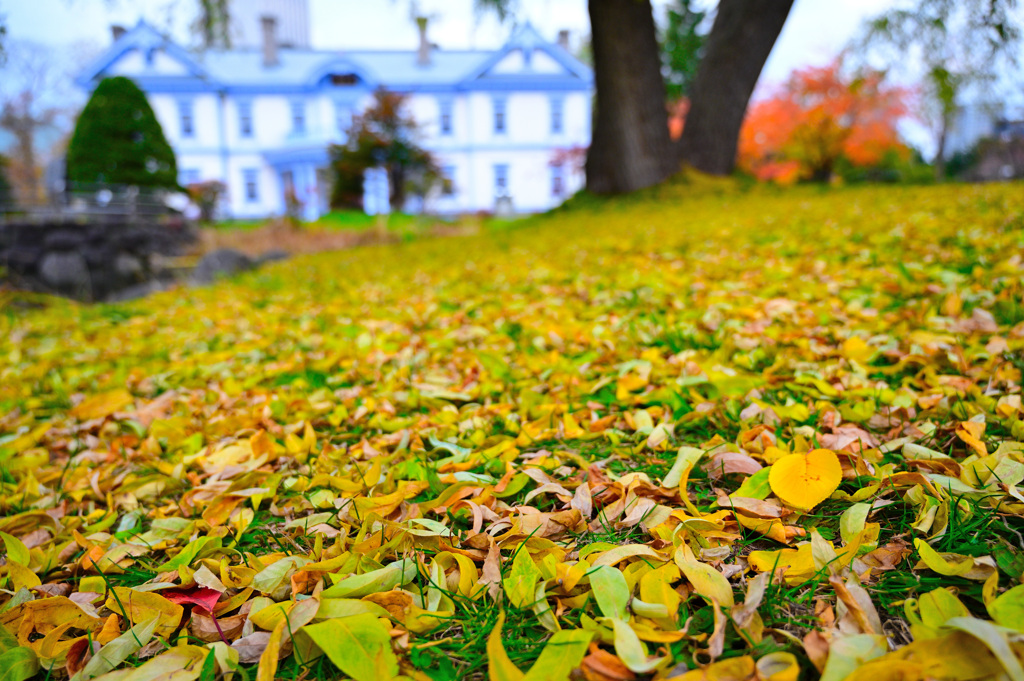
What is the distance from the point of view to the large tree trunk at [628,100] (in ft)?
Answer: 24.8

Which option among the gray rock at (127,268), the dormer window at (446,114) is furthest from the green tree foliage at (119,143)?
the dormer window at (446,114)

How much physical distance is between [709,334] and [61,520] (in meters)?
1.97

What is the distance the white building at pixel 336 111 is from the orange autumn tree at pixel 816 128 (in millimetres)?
9829

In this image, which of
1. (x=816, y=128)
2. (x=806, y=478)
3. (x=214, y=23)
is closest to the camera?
(x=806, y=478)

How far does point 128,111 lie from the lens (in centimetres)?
1377

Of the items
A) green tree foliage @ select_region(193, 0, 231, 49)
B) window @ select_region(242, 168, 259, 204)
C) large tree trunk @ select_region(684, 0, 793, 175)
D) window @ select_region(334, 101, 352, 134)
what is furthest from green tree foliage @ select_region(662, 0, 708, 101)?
window @ select_region(242, 168, 259, 204)

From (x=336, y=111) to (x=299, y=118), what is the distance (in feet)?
6.38

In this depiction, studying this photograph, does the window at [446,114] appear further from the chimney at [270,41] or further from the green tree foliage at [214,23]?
the green tree foliage at [214,23]

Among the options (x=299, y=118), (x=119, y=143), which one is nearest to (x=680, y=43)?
(x=119, y=143)

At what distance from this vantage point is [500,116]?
90.6 feet

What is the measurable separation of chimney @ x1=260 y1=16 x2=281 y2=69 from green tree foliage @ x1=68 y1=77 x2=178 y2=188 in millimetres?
15025

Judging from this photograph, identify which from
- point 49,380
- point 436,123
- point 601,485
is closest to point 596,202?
point 49,380

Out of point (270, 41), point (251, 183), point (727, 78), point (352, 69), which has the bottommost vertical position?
point (727, 78)

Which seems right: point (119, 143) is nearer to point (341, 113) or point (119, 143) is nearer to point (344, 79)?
point (341, 113)
